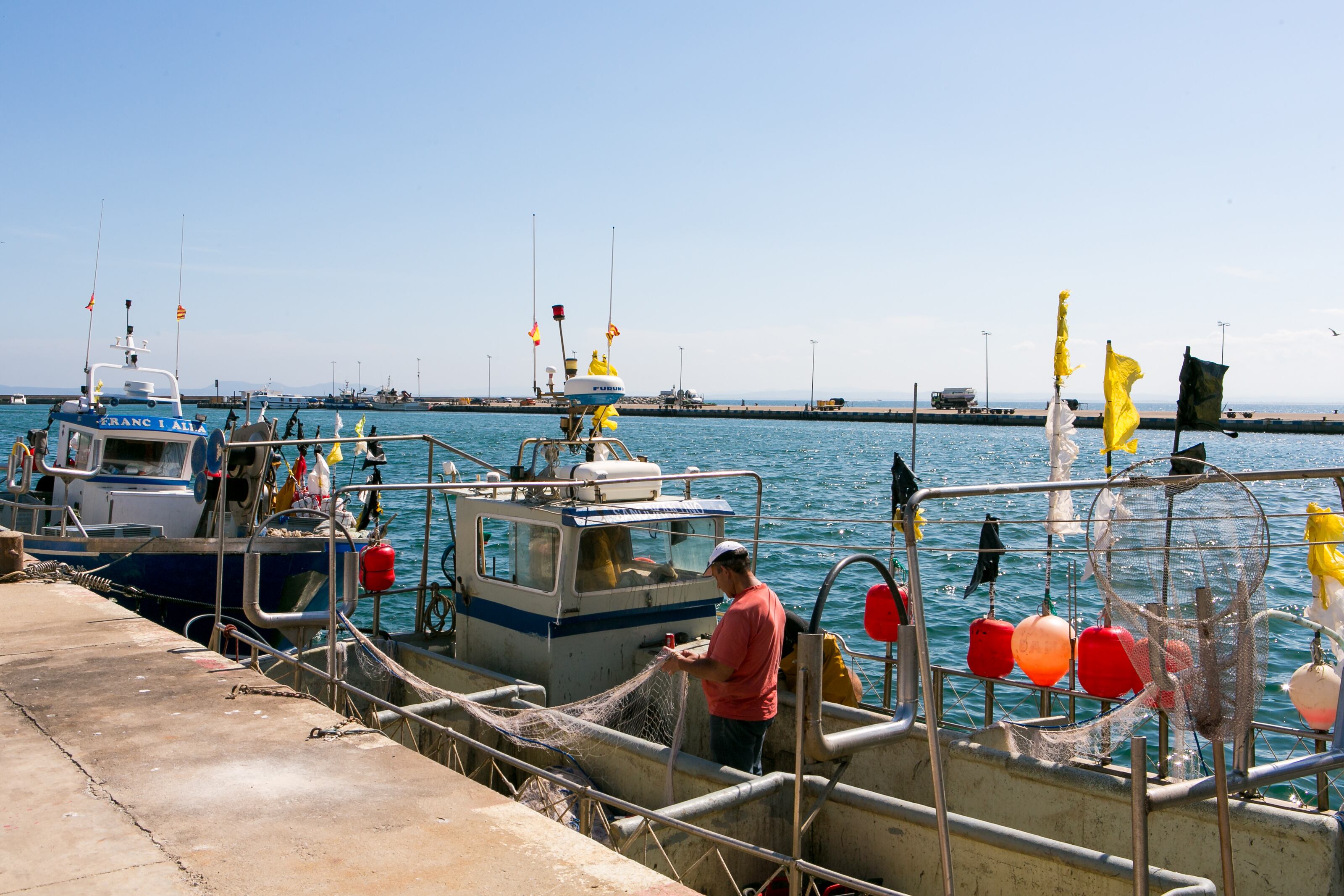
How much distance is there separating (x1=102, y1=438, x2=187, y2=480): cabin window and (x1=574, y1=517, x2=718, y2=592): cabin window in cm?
1000

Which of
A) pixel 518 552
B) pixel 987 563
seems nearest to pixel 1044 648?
pixel 987 563

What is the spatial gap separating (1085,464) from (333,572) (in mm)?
63406

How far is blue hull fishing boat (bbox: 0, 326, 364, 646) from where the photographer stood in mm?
12234

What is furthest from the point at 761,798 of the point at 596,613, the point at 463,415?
the point at 463,415

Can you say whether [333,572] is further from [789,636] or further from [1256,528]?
[1256,528]

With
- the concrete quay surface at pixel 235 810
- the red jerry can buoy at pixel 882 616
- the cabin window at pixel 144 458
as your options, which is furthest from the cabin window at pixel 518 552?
the cabin window at pixel 144 458

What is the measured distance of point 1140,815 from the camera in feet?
9.39

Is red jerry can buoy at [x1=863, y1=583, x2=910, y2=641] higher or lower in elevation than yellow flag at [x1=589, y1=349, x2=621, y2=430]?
lower

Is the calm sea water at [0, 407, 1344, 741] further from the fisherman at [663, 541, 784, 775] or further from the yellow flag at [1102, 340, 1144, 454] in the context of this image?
the yellow flag at [1102, 340, 1144, 454]

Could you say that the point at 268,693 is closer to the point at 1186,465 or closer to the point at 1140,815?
Result: the point at 1140,815

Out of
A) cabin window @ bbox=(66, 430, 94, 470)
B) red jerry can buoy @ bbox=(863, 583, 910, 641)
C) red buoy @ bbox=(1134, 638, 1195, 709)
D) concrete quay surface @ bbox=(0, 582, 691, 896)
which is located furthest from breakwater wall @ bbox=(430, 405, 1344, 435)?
red buoy @ bbox=(1134, 638, 1195, 709)

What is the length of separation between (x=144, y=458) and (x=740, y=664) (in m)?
12.6

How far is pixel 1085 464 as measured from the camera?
62.6m

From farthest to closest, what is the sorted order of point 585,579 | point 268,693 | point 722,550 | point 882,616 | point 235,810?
point 882,616
point 585,579
point 268,693
point 722,550
point 235,810
